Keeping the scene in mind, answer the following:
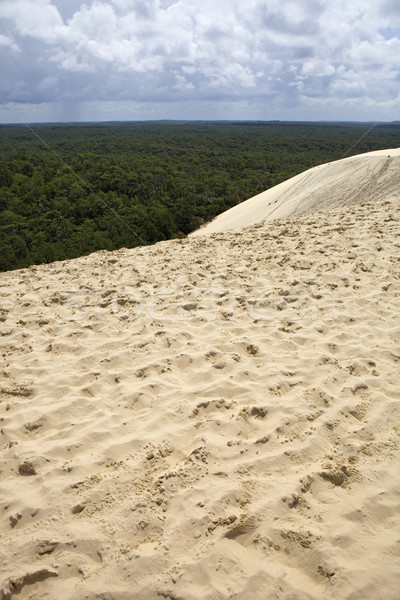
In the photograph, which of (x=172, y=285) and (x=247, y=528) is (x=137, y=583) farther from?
(x=172, y=285)

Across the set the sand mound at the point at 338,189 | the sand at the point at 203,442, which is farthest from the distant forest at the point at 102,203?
the sand at the point at 203,442

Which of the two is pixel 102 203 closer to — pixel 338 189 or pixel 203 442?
pixel 338 189

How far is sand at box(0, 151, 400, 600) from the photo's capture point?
78.1 inches

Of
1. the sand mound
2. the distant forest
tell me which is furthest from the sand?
the distant forest

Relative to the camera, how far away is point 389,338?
3.95m

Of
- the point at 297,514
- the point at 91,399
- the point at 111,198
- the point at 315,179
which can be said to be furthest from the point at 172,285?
the point at 111,198

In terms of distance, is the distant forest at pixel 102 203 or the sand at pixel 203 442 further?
the distant forest at pixel 102 203

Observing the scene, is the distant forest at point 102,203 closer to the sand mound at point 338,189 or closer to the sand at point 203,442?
the sand mound at point 338,189

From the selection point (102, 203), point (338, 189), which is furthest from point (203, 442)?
point (102, 203)

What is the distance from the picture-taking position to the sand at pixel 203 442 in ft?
6.51

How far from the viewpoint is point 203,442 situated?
8.95ft

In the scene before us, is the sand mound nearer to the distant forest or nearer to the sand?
the distant forest

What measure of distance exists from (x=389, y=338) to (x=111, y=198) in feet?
81.4

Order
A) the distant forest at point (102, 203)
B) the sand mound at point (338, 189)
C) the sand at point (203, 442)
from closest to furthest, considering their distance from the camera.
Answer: the sand at point (203, 442) < the sand mound at point (338, 189) < the distant forest at point (102, 203)
